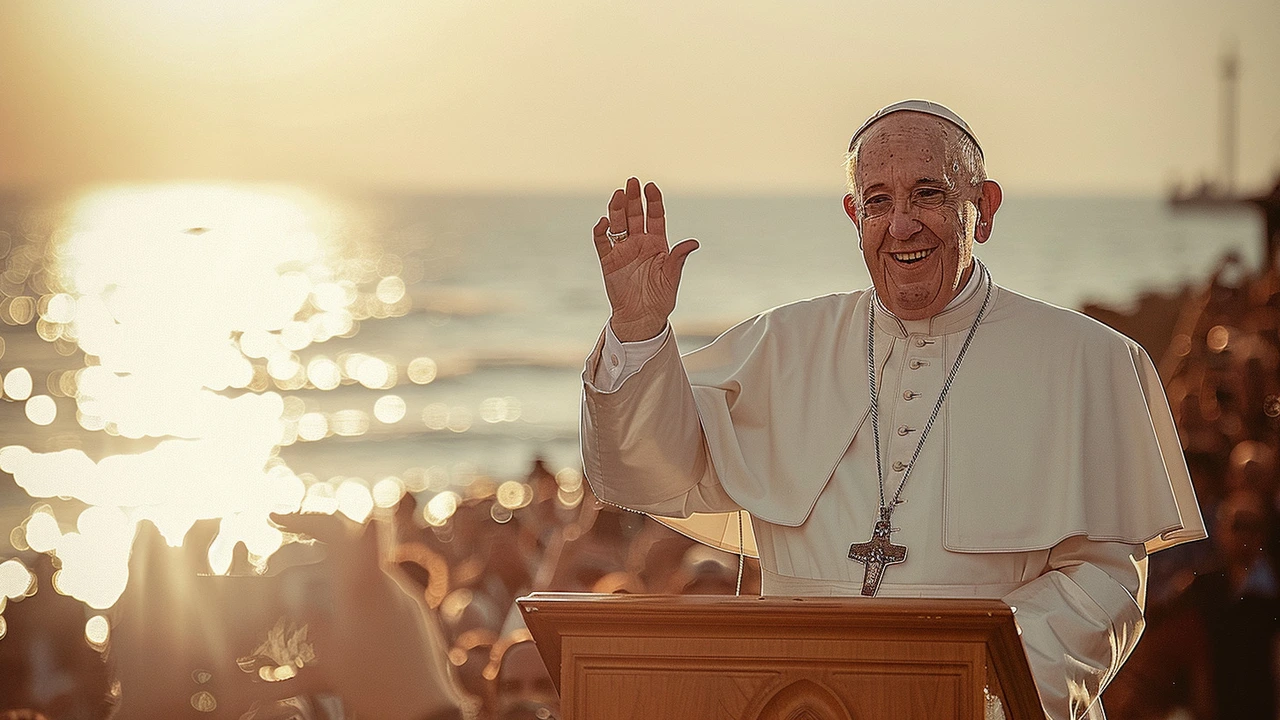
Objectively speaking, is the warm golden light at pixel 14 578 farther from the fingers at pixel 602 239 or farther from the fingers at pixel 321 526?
the fingers at pixel 602 239

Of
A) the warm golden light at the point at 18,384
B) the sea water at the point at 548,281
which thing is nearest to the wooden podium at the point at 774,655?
the sea water at the point at 548,281

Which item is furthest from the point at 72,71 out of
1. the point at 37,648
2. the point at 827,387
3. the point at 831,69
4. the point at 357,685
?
the point at 827,387

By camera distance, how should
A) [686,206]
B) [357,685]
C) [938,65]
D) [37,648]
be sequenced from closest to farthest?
[357,685] → [37,648] → [938,65] → [686,206]

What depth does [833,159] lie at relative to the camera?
607 inches

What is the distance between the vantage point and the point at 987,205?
3.52 m

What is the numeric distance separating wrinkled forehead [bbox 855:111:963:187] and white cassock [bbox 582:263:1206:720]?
15.0 inches

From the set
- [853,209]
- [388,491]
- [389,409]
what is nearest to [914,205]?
[853,209]

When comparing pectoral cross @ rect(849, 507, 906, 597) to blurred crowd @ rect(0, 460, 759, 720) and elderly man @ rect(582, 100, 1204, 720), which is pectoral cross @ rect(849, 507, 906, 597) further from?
blurred crowd @ rect(0, 460, 759, 720)

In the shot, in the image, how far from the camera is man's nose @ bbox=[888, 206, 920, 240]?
331 cm

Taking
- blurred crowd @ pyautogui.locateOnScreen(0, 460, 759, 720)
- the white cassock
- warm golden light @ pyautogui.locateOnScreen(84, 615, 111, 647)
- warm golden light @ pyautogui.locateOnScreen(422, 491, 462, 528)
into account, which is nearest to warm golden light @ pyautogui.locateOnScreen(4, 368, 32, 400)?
warm golden light @ pyautogui.locateOnScreen(422, 491, 462, 528)

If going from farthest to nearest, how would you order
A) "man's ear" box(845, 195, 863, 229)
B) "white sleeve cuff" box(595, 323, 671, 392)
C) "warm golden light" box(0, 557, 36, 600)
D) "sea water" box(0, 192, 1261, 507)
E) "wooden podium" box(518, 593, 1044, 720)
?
"sea water" box(0, 192, 1261, 507) < "warm golden light" box(0, 557, 36, 600) < "man's ear" box(845, 195, 863, 229) < "white sleeve cuff" box(595, 323, 671, 392) < "wooden podium" box(518, 593, 1044, 720)

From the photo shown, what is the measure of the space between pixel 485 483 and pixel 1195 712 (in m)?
7.78

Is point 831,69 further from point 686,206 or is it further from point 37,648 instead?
point 37,648

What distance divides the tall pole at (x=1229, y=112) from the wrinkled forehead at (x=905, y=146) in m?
10.6
